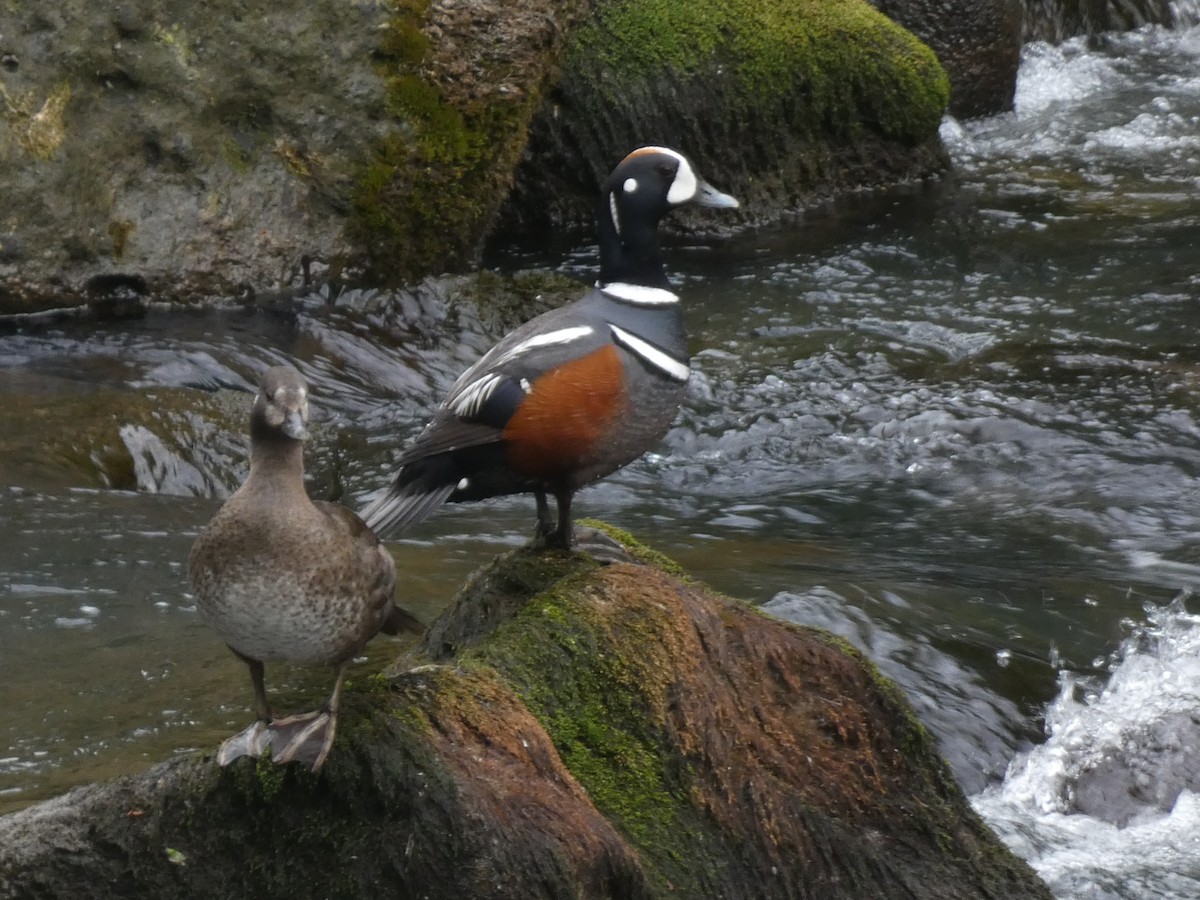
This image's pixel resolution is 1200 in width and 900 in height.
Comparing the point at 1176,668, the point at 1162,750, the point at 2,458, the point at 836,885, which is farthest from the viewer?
the point at 2,458

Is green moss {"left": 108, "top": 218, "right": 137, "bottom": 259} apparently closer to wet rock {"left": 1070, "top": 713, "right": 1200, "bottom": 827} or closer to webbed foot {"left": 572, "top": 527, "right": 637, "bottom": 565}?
webbed foot {"left": 572, "top": 527, "right": 637, "bottom": 565}

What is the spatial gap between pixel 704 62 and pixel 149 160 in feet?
15.7

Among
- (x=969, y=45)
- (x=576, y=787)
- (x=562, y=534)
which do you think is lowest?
(x=576, y=787)

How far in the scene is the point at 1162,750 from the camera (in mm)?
5094

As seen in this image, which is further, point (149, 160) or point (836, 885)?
point (149, 160)

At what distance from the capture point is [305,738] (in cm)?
297

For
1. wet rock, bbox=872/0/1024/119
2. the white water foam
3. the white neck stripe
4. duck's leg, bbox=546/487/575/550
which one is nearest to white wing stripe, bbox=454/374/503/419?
duck's leg, bbox=546/487/575/550

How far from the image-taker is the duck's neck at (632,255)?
189 inches

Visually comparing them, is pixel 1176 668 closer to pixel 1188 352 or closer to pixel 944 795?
pixel 944 795

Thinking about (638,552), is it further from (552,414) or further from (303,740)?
(303,740)

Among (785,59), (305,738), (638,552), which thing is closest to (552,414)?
(638,552)

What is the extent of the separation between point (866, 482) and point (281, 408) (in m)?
5.03

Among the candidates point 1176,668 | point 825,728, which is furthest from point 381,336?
point 825,728

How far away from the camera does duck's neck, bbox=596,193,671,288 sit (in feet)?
15.8
